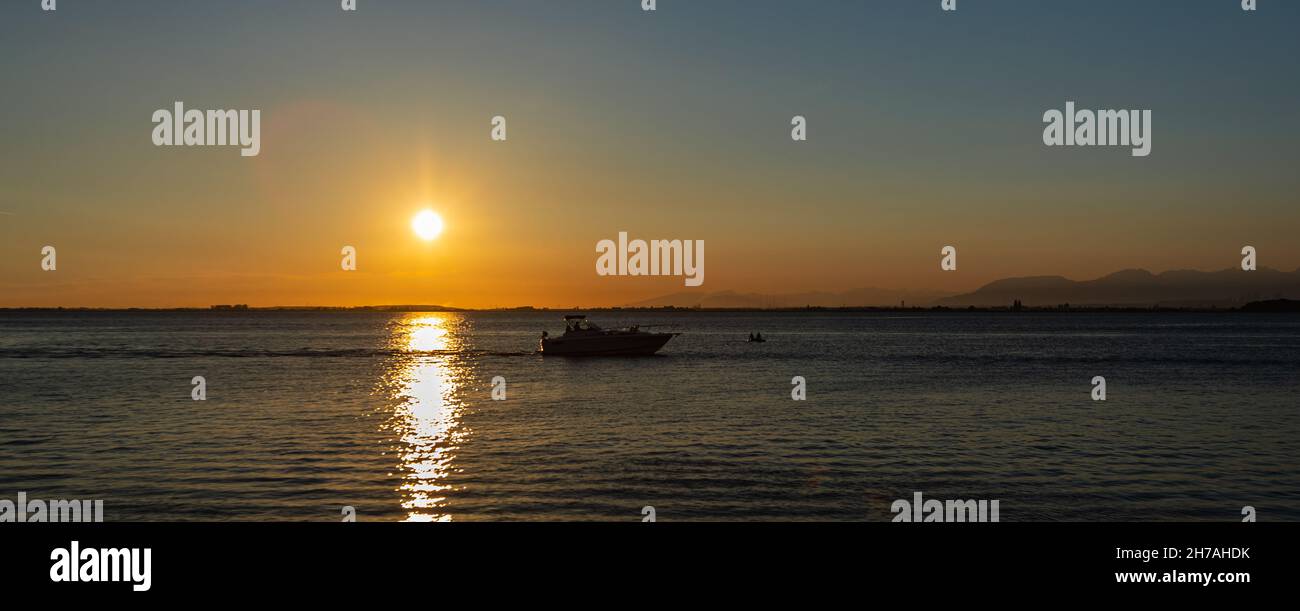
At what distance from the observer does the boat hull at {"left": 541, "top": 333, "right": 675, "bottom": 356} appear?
72.5 metres

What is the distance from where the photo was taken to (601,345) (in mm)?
73000

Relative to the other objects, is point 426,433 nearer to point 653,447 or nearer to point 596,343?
point 653,447

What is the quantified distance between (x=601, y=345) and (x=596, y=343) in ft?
1.60

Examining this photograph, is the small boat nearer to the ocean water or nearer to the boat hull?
the boat hull

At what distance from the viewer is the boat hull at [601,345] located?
72500 millimetres

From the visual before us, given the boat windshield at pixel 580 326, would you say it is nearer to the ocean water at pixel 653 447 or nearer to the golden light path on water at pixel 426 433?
the golden light path on water at pixel 426 433

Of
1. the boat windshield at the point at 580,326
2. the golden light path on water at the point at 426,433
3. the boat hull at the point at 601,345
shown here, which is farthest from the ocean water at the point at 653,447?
the boat windshield at the point at 580,326

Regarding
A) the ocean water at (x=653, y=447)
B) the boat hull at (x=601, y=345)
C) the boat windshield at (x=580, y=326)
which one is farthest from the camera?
the boat windshield at (x=580, y=326)

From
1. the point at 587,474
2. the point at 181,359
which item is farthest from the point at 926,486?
the point at 181,359

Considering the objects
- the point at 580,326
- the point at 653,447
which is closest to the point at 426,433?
the point at 653,447

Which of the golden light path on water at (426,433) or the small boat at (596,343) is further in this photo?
the small boat at (596,343)

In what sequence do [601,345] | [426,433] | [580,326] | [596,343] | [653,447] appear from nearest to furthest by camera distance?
[653,447] → [426,433] → [596,343] → [601,345] → [580,326]

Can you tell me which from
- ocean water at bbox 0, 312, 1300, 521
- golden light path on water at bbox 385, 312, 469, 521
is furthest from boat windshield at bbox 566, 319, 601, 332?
ocean water at bbox 0, 312, 1300, 521
